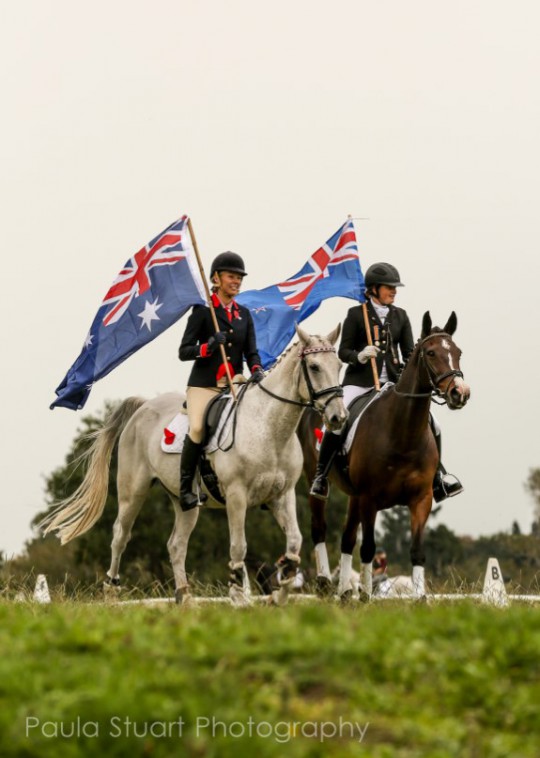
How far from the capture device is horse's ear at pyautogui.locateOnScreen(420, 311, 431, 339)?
54.9 ft

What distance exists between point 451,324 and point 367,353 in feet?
3.96

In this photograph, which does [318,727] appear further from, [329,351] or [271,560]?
[271,560]

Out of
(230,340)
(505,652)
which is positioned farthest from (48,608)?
(505,652)

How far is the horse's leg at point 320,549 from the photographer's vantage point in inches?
704

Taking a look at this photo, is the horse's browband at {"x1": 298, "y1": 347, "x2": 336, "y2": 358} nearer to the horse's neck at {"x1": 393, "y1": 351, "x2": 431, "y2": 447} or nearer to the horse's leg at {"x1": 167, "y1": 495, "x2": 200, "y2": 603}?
the horse's neck at {"x1": 393, "y1": 351, "x2": 431, "y2": 447}

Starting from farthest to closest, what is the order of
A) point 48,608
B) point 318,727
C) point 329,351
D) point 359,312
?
1. point 359,312
2. point 329,351
3. point 48,608
4. point 318,727

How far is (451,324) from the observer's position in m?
16.8

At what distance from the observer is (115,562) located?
18.9 metres

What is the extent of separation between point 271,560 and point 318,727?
57.1m

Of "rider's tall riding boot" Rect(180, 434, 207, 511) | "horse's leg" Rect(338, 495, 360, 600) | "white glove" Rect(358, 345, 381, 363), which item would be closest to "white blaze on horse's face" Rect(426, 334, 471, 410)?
"white glove" Rect(358, 345, 381, 363)

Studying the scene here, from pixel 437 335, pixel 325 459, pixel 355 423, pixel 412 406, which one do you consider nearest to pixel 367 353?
pixel 355 423

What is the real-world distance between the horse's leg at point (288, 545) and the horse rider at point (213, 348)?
1.56 meters

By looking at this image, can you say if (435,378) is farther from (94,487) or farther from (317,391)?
(94,487)

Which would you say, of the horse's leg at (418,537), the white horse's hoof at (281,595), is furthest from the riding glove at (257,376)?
the white horse's hoof at (281,595)
